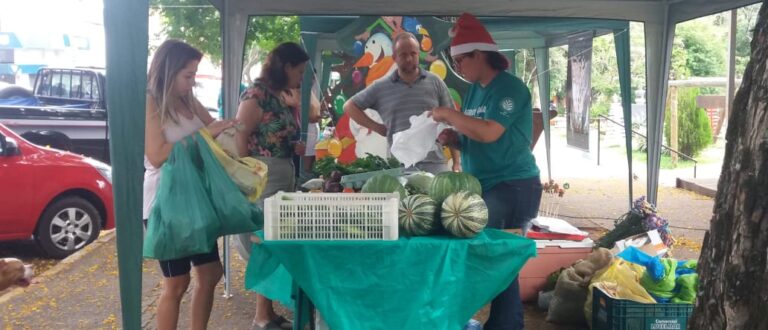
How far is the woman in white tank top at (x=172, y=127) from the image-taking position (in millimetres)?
3100

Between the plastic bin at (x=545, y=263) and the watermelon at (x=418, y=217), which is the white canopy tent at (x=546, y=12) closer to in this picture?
the plastic bin at (x=545, y=263)

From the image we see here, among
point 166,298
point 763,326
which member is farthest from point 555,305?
point 763,326

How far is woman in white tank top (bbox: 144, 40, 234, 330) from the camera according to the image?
310 cm

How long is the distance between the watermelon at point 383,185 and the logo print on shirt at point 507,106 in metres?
0.67

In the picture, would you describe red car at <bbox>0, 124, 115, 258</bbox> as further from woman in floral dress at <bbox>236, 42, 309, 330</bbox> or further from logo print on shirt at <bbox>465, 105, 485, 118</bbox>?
logo print on shirt at <bbox>465, 105, 485, 118</bbox>

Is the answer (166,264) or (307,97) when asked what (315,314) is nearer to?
(166,264)

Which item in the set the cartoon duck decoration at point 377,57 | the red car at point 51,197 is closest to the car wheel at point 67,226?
the red car at point 51,197

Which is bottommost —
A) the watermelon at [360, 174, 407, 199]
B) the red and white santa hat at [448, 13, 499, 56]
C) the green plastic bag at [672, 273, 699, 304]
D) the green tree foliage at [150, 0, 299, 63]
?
the green plastic bag at [672, 273, 699, 304]

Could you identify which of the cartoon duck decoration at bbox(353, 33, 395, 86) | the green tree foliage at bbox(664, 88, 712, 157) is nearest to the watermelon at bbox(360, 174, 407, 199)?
the cartoon duck decoration at bbox(353, 33, 395, 86)

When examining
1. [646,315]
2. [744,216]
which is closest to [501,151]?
[646,315]

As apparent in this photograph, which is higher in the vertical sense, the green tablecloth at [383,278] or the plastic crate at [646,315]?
the green tablecloth at [383,278]

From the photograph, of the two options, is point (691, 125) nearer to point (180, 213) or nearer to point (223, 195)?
point (223, 195)

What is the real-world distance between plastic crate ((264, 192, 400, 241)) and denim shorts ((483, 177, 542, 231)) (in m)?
0.87

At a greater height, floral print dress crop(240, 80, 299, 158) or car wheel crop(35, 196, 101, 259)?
floral print dress crop(240, 80, 299, 158)
